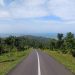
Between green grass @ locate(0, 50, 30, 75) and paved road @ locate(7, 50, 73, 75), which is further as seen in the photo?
green grass @ locate(0, 50, 30, 75)

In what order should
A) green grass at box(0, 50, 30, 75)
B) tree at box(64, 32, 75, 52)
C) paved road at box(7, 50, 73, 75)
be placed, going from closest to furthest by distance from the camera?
paved road at box(7, 50, 73, 75), green grass at box(0, 50, 30, 75), tree at box(64, 32, 75, 52)

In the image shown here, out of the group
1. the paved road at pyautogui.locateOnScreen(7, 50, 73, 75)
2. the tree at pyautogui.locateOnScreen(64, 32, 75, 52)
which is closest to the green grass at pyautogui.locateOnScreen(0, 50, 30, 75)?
the paved road at pyautogui.locateOnScreen(7, 50, 73, 75)

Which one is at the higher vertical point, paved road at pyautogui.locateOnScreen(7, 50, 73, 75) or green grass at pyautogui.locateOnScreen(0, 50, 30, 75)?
paved road at pyautogui.locateOnScreen(7, 50, 73, 75)

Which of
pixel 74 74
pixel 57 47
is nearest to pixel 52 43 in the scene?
pixel 57 47

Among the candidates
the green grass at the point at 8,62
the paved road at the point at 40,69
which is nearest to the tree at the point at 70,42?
the green grass at the point at 8,62

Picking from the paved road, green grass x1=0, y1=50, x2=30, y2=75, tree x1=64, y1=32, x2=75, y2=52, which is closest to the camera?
the paved road

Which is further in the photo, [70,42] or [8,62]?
[70,42]

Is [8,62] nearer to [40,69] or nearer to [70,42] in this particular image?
[40,69]

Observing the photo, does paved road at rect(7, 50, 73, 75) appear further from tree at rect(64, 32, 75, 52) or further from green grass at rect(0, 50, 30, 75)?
tree at rect(64, 32, 75, 52)

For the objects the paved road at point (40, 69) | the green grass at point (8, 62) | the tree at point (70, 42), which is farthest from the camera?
the tree at point (70, 42)

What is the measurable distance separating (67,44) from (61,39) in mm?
51651

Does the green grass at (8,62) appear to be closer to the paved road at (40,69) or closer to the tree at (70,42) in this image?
the paved road at (40,69)

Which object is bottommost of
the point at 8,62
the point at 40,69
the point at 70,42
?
the point at 8,62

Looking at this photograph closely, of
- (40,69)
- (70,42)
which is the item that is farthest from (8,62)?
(70,42)
